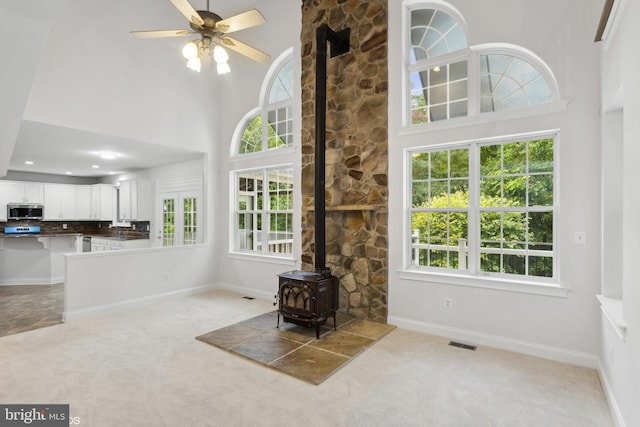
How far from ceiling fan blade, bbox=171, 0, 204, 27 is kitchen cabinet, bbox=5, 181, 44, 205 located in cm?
759

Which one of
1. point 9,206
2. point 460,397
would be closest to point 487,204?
point 460,397

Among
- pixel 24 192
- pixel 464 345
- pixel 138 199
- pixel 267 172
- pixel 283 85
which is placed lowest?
pixel 464 345

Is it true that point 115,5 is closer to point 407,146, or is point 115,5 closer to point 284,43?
point 284,43

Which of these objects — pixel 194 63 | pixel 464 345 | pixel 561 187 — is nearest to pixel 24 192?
pixel 194 63

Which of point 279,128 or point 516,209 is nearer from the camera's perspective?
point 516,209

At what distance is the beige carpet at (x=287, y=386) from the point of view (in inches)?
93.0

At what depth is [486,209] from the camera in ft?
12.3

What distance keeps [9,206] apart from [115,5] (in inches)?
239

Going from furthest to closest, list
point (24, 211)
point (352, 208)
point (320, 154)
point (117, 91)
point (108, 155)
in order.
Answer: point (24, 211) → point (108, 155) → point (117, 91) → point (352, 208) → point (320, 154)

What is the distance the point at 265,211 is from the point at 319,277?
7.37ft

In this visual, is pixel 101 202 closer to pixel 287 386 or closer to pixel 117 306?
pixel 117 306

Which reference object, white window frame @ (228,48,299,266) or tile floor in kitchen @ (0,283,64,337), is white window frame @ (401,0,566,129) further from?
tile floor in kitchen @ (0,283,64,337)

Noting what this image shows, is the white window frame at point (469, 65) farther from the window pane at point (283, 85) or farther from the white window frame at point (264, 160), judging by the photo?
the window pane at point (283, 85)

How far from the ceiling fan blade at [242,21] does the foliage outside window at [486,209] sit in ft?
7.68
